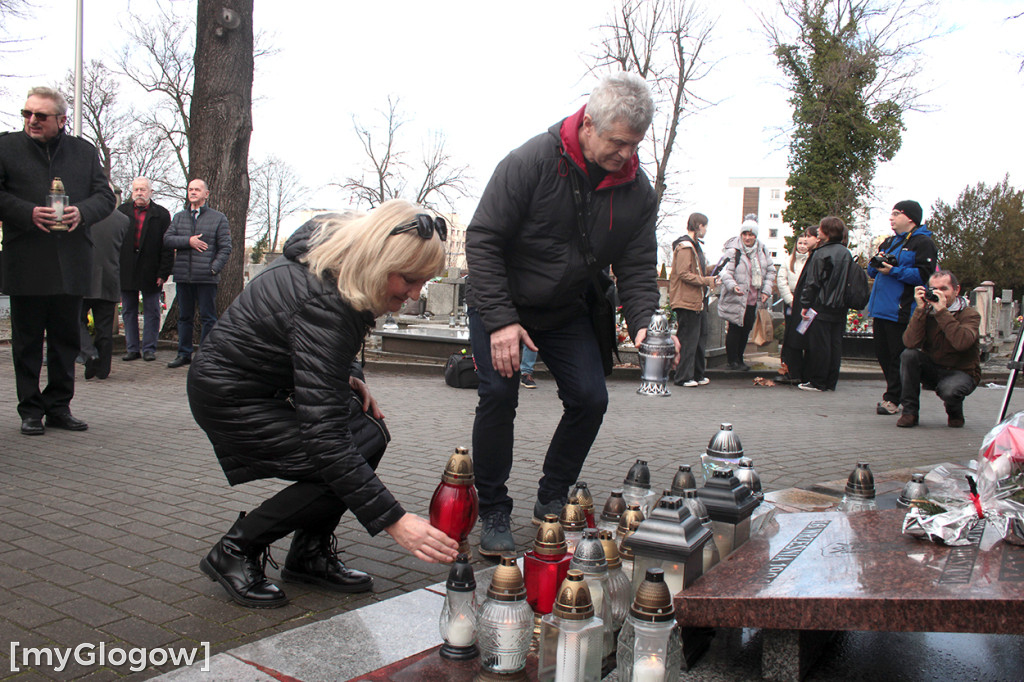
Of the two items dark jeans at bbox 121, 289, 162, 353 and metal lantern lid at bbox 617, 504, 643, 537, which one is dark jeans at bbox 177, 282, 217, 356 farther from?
metal lantern lid at bbox 617, 504, 643, 537

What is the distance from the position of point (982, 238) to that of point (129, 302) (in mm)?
59671

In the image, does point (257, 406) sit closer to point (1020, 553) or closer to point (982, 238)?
point (1020, 553)

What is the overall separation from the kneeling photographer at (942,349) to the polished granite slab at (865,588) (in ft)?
18.6

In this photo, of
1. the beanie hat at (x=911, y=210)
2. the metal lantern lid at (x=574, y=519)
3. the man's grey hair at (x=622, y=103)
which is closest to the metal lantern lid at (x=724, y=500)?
the metal lantern lid at (x=574, y=519)

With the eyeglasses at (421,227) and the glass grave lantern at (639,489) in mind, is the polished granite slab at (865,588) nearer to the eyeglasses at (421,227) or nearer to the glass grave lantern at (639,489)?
the glass grave lantern at (639,489)

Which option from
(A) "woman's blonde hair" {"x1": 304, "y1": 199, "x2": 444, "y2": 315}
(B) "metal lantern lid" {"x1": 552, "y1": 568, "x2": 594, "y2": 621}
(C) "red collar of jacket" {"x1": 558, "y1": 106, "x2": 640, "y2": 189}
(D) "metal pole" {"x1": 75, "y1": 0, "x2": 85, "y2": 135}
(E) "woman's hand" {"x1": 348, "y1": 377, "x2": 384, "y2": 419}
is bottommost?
(B) "metal lantern lid" {"x1": 552, "y1": 568, "x2": 594, "y2": 621}

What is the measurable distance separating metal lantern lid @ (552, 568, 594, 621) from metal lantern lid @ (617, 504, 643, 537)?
0.68m

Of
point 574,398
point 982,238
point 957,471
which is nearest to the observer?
point 574,398

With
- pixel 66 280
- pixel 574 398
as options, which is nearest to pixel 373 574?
pixel 574 398

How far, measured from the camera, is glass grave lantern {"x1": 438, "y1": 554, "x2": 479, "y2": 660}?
2.51 meters

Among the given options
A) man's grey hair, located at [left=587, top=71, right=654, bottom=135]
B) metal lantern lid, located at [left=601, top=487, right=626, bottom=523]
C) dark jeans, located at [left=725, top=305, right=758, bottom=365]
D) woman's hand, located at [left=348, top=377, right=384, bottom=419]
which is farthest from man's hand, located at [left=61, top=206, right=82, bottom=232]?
dark jeans, located at [left=725, top=305, right=758, bottom=365]

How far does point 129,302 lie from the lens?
1088cm

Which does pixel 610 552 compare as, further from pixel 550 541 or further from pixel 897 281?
pixel 897 281

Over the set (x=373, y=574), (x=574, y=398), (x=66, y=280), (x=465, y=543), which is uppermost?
(x=66, y=280)
